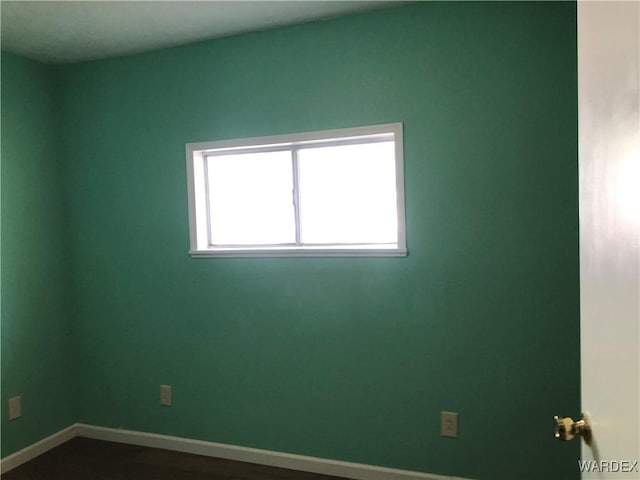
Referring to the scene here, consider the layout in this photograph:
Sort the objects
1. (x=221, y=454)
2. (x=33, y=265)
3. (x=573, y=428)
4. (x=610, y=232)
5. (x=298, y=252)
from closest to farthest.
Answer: (x=610, y=232) < (x=573, y=428) < (x=298, y=252) < (x=221, y=454) < (x=33, y=265)

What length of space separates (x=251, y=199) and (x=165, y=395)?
52.2 inches

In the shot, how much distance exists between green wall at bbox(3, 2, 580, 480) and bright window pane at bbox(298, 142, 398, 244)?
0.53 ft

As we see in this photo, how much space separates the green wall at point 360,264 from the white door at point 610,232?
112cm

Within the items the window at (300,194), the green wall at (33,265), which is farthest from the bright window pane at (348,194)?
the green wall at (33,265)

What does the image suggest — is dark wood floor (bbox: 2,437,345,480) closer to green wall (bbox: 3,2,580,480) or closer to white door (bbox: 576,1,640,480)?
green wall (bbox: 3,2,580,480)

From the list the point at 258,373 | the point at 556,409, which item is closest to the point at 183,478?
the point at 258,373

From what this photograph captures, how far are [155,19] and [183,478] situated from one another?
7.89 feet

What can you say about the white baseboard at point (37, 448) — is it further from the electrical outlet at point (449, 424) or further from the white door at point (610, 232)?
the white door at point (610, 232)

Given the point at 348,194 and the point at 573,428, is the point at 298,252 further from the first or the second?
the point at 573,428

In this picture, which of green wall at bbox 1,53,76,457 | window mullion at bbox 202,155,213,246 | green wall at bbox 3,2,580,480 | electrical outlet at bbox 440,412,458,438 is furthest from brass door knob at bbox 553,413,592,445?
green wall at bbox 1,53,76,457

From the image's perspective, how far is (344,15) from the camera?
2.26m

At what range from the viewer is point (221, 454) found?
2.64 m

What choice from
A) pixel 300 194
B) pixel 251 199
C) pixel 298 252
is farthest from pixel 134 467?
pixel 300 194

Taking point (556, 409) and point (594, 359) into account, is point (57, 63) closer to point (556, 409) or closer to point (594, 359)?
point (594, 359)
